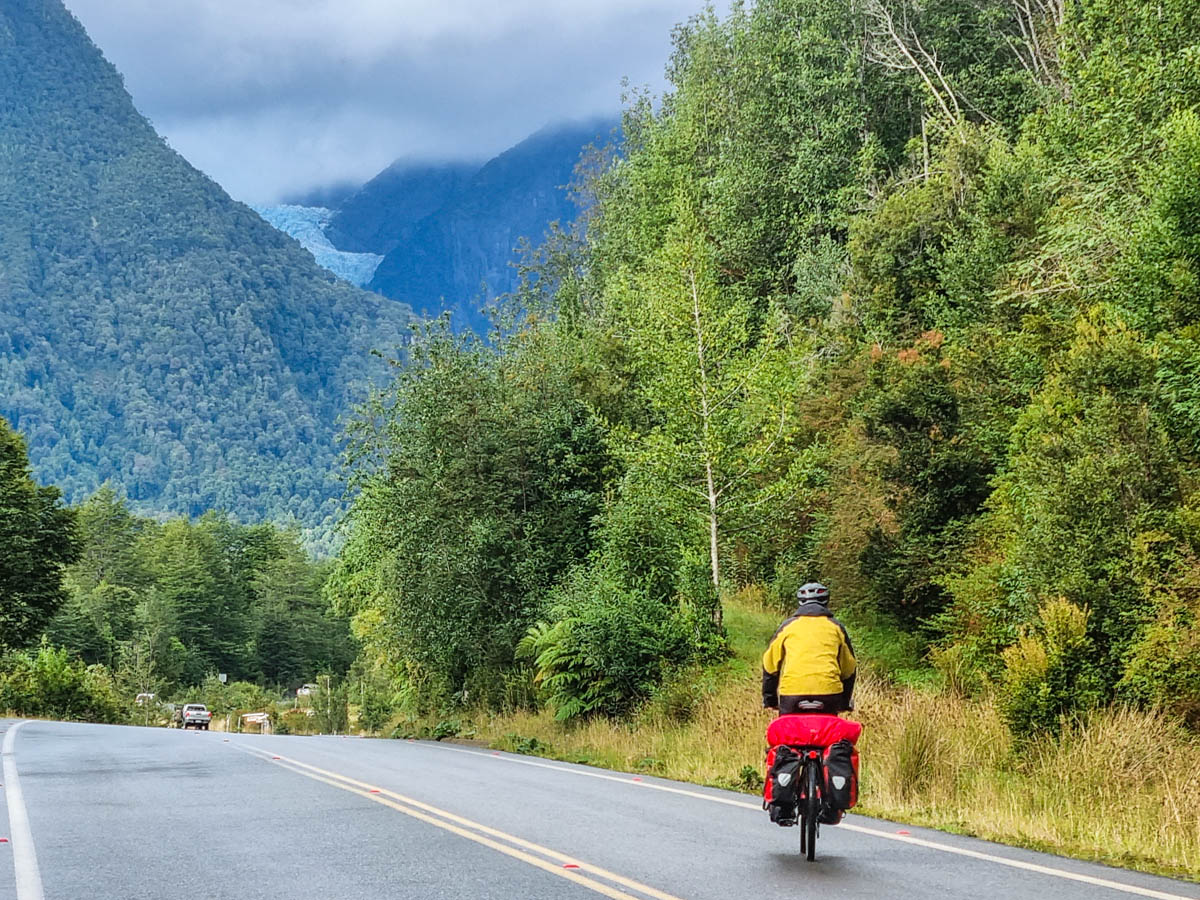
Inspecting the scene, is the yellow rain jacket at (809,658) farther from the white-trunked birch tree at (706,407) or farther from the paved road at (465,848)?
the white-trunked birch tree at (706,407)

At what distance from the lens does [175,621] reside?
97.5m

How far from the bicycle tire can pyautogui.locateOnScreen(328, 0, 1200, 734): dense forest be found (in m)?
7.65

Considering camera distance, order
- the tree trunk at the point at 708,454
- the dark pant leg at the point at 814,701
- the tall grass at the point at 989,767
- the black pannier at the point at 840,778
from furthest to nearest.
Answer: the tree trunk at the point at 708,454 → the tall grass at the point at 989,767 → the dark pant leg at the point at 814,701 → the black pannier at the point at 840,778

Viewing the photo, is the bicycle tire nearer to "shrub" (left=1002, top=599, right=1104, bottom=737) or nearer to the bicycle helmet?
the bicycle helmet

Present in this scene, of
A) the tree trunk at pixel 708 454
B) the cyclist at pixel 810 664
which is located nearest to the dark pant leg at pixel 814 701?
the cyclist at pixel 810 664

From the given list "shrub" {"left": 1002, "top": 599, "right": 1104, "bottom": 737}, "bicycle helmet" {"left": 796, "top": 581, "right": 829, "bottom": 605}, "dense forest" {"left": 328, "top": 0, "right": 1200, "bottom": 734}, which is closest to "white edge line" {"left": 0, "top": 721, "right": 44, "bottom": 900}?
"bicycle helmet" {"left": 796, "top": 581, "right": 829, "bottom": 605}

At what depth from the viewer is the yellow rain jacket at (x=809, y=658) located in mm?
7859

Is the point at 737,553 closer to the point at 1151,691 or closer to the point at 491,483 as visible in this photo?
the point at 491,483

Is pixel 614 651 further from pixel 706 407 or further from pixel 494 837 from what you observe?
pixel 494 837

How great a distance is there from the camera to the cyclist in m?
7.83

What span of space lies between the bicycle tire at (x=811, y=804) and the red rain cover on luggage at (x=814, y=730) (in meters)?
0.17

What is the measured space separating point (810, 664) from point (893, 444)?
55.8 feet

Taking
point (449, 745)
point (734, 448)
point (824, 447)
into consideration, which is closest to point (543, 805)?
point (449, 745)

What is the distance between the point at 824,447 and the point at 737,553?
426cm
